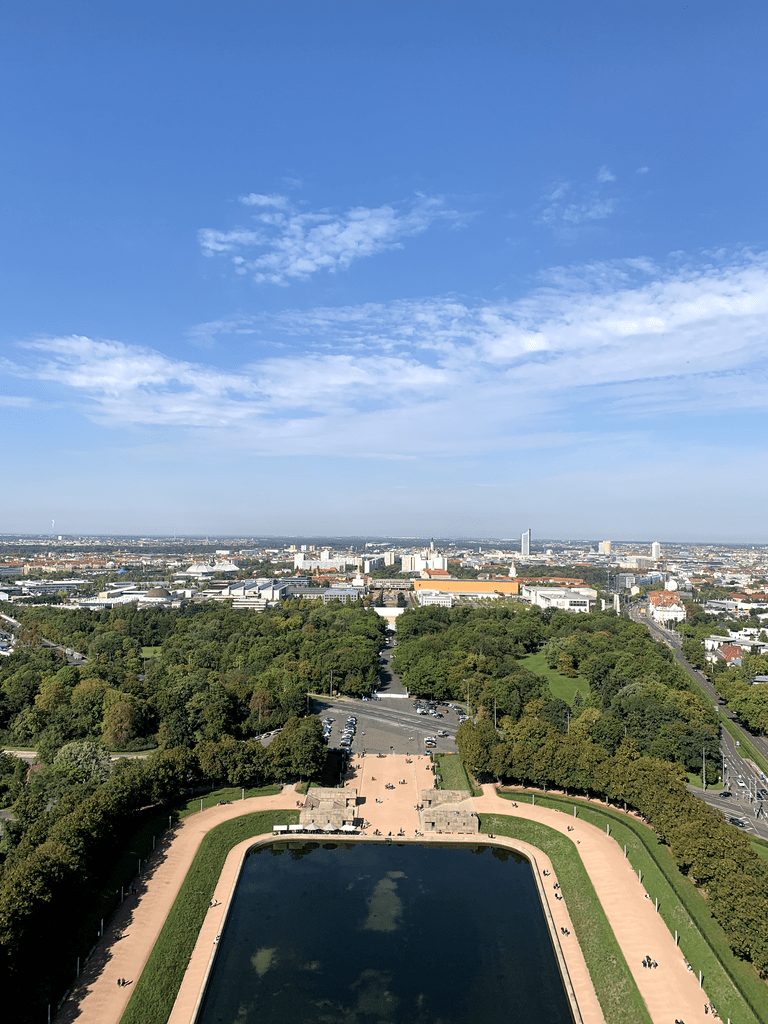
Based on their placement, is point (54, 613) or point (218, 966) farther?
point (54, 613)

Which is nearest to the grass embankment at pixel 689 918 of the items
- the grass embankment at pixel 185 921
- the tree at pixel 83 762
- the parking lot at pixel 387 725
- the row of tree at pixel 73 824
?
the parking lot at pixel 387 725

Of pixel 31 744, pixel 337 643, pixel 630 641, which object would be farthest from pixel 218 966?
pixel 630 641

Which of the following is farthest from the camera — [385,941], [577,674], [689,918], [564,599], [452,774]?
[564,599]

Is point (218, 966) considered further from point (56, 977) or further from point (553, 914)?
point (553, 914)

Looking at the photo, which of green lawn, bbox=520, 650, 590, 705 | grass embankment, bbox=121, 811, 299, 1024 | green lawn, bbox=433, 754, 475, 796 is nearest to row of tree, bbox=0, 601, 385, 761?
grass embankment, bbox=121, 811, 299, 1024

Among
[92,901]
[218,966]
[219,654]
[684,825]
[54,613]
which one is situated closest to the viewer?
[218,966]

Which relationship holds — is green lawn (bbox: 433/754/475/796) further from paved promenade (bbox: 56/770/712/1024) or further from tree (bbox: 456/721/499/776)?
paved promenade (bbox: 56/770/712/1024)

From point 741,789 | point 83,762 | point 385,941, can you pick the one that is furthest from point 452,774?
point 83,762

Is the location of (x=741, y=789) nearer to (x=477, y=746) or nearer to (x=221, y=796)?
(x=477, y=746)
